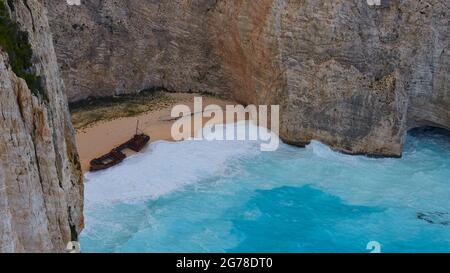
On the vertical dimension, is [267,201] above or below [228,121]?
below

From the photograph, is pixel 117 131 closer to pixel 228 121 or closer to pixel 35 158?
pixel 228 121

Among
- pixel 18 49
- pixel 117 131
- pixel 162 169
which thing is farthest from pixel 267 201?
pixel 18 49

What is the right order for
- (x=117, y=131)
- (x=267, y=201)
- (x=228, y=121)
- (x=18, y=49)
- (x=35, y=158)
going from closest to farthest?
(x=35, y=158)
(x=18, y=49)
(x=267, y=201)
(x=117, y=131)
(x=228, y=121)

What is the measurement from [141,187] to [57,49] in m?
11.7

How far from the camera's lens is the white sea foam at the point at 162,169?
82.3 ft

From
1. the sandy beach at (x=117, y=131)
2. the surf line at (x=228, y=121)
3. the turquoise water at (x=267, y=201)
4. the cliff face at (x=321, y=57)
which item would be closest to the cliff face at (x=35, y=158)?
the turquoise water at (x=267, y=201)

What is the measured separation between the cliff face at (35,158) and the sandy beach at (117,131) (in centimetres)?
1042

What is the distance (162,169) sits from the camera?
2717 centimetres

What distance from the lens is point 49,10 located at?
31250 millimetres

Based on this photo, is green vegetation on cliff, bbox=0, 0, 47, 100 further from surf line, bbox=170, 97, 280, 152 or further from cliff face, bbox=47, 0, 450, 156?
cliff face, bbox=47, 0, 450, 156

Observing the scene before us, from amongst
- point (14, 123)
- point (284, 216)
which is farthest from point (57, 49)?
point (14, 123)

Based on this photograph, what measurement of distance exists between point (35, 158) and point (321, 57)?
740 inches

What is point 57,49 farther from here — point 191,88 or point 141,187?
point 141,187
